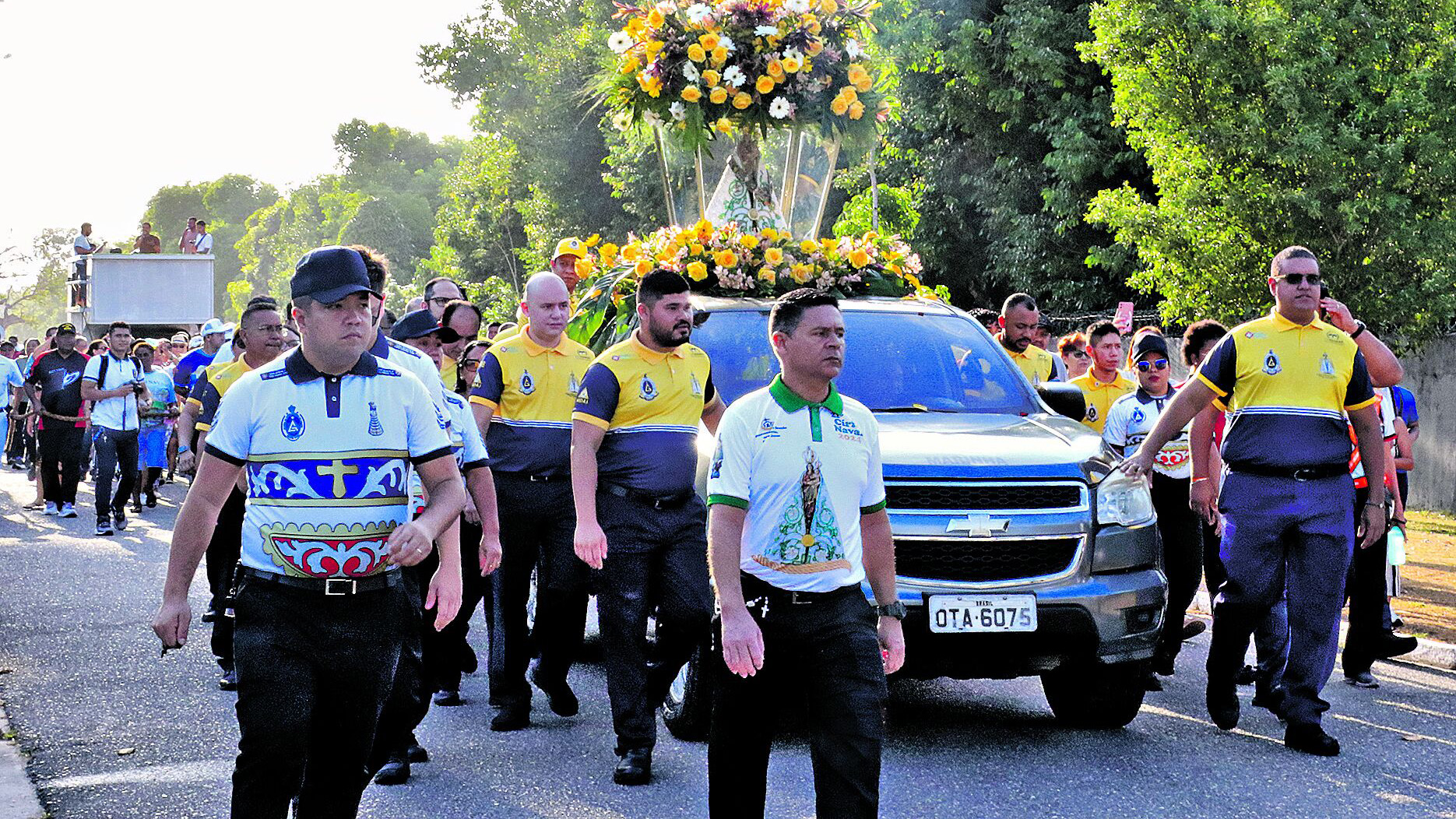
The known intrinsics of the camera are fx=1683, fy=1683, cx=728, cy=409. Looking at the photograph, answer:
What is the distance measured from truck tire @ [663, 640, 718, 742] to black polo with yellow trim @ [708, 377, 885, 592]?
247cm

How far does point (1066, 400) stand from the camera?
8.12m

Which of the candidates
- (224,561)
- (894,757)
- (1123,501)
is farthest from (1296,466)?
(224,561)

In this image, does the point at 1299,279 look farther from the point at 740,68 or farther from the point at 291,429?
the point at 291,429

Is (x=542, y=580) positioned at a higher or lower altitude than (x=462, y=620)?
higher

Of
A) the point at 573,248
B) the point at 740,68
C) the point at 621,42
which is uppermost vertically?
the point at 621,42

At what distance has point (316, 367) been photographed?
4477 mm

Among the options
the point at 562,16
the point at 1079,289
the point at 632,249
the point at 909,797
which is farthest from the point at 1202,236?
the point at 562,16

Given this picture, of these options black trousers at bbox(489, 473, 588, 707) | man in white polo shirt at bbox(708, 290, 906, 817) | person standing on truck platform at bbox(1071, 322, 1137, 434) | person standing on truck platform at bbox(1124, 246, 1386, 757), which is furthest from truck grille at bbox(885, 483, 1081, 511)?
person standing on truck platform at bbox(1071, 322, 1137, 434)

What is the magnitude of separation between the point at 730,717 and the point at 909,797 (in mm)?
1748

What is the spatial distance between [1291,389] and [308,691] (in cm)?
460

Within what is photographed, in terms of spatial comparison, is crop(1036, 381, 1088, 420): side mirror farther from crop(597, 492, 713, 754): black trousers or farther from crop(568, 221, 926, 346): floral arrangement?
crop(597, 492, 713, 754): black trousers

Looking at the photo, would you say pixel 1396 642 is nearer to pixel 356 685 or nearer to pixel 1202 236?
pixel 356 685

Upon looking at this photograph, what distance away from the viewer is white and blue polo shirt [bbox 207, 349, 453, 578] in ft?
14.4

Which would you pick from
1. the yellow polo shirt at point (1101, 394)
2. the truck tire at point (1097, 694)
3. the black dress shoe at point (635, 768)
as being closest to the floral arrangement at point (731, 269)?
the yellow polo shirt at point (1101, 394)
